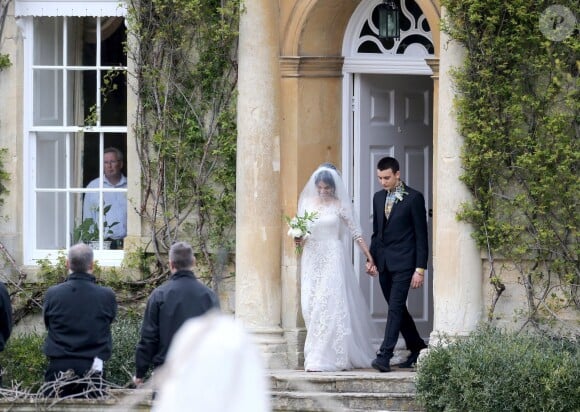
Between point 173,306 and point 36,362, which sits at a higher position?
point 173,306

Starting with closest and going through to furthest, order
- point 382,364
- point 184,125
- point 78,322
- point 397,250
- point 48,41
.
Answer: point 78,322
point 382,364
point 397,250
point 184,125
point 48,41

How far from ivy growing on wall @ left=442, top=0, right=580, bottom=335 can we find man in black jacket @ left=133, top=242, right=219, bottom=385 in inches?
116

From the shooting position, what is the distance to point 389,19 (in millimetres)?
13617

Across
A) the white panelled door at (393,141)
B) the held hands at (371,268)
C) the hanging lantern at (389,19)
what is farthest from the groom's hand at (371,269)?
the hanging lantern at (389,19)

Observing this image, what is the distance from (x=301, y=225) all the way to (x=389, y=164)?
0.87m

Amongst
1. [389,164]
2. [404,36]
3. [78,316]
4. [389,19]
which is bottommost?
[78,316]

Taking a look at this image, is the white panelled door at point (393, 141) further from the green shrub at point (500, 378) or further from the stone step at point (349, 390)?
the green shrub at point (500, 378)

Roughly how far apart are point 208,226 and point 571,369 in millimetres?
3983

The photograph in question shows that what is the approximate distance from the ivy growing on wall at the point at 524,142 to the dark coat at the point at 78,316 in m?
3.18

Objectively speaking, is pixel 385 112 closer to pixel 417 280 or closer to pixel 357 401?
pixel 417 280

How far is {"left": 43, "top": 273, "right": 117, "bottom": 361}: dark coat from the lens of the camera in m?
10.9

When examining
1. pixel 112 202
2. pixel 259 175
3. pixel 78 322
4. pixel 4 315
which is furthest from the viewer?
pixel 112 202

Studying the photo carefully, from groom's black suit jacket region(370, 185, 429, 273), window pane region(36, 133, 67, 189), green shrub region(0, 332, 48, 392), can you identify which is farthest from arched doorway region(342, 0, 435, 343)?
green shrub region(0, 332, 48, 392)

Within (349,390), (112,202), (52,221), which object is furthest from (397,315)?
(52,221)
